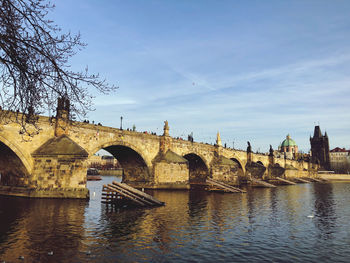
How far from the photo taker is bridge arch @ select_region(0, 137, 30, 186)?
2214 centimetres

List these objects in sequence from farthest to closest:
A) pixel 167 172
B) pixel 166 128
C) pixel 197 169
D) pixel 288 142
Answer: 1. pixel 288 142
2. pixel 197 169
3. pixel 166 128
4. pixel 167 172

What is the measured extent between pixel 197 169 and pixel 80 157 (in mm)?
33422

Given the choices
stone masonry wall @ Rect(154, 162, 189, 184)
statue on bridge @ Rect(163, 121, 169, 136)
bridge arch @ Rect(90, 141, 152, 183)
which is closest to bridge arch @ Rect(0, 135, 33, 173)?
bridge arch @ Rect(90, 141, 152, 183)

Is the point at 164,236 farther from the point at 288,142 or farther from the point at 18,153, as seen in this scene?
the point at 288,142

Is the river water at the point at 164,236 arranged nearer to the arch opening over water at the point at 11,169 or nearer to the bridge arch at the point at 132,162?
the arch opening over water at the point at 11,169

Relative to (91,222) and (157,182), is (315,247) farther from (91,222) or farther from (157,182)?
(157,182)

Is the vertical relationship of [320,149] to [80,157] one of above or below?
above

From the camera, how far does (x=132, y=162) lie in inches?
1528

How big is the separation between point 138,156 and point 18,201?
18.0 metres

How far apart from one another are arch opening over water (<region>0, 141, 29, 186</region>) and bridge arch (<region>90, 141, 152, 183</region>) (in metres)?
12.2

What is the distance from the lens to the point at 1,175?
80.6 ft

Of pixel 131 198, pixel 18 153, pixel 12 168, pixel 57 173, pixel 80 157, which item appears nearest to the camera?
pixel 131 198

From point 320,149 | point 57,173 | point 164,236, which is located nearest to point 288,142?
point 320,149

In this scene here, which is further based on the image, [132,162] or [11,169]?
[132,162]
